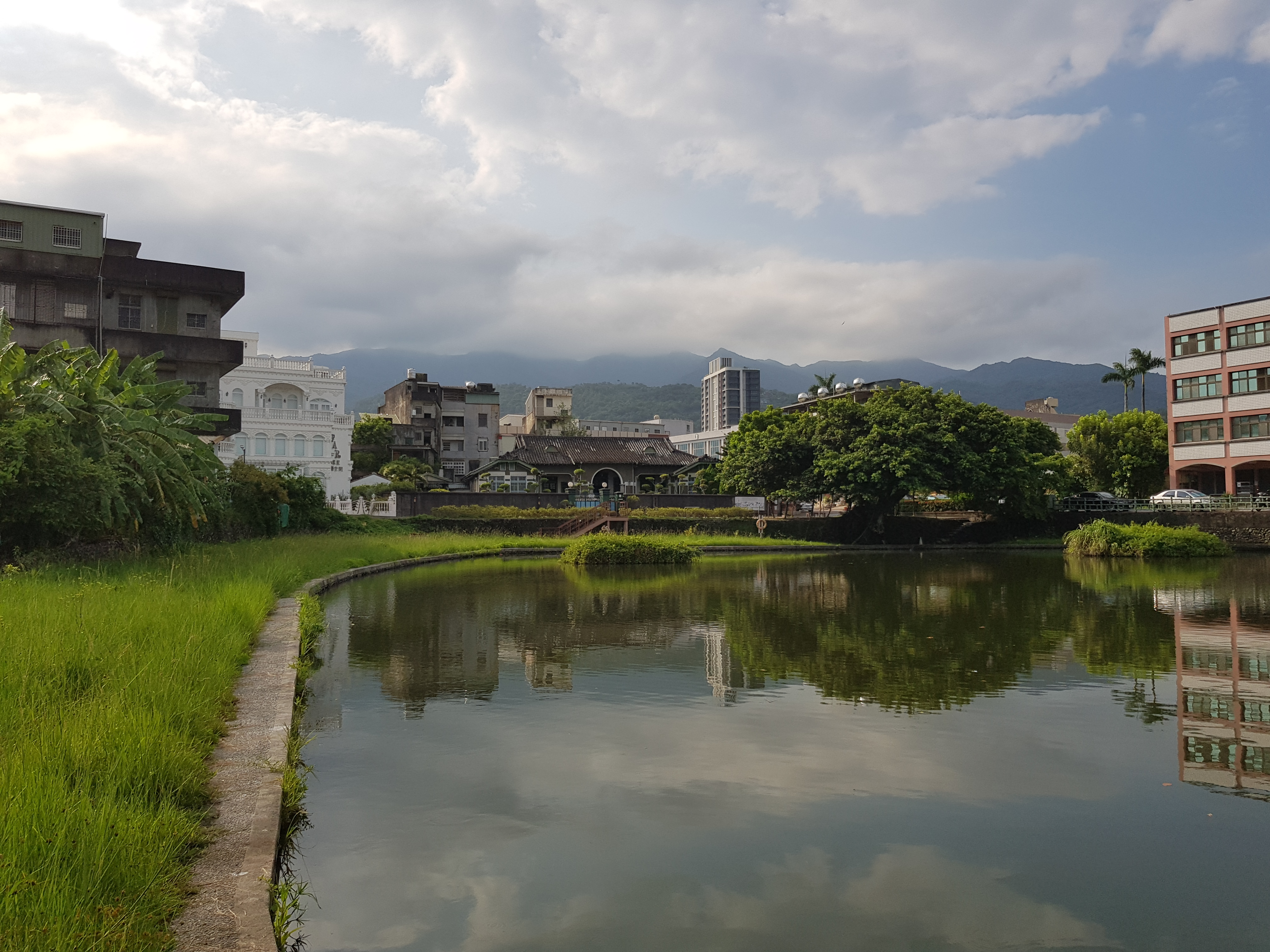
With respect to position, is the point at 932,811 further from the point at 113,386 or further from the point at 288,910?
the point at 113,386

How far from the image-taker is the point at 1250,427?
4806 centimetres

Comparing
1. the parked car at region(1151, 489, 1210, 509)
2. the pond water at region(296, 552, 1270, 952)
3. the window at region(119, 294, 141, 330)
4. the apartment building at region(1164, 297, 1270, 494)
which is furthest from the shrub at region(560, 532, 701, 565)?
the apartment building at region(1164, 297, 1270, 494)

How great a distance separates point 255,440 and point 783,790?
164 ft

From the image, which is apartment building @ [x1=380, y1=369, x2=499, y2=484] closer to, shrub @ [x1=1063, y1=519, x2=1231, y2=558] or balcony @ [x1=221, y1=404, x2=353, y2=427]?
balcony @ [x1=221, y1=404, x2=353, y2=427]

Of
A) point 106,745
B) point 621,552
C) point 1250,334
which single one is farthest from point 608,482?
point 106,745

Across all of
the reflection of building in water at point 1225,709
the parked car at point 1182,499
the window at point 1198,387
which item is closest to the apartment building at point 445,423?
the parked car at point 1182,499

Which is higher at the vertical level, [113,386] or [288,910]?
[113,386]

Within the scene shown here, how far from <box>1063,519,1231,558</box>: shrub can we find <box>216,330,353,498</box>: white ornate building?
3666cm

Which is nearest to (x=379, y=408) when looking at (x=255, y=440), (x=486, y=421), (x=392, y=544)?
(x=486, y=421)

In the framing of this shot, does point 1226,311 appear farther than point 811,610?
Yes

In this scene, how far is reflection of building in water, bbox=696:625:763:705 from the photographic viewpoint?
31.4ft

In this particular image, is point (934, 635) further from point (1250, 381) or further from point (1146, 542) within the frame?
point (1250, 381)

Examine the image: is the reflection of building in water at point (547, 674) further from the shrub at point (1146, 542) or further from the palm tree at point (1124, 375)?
the palm tree at point (1124, 375)

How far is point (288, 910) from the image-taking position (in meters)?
4.46
